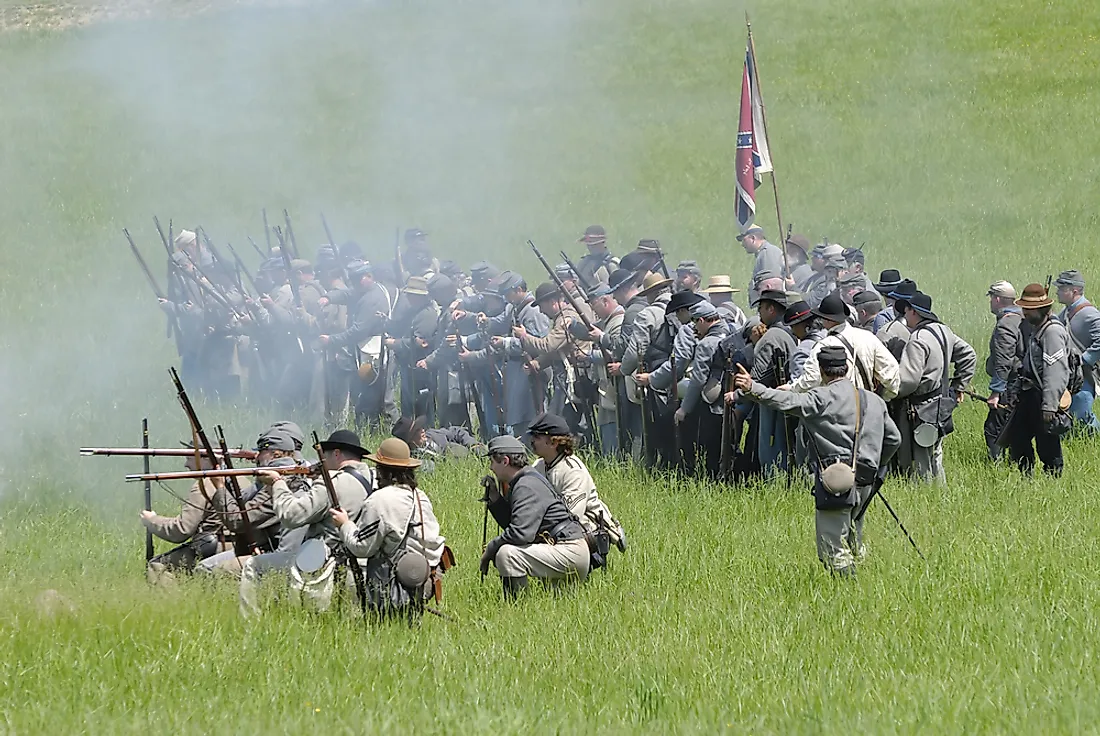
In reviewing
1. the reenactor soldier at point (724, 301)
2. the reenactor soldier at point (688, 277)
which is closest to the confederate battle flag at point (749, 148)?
the reenactor soldier at point (724, 301)

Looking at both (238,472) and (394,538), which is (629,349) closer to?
(394,538)

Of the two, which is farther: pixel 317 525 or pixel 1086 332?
pixel 1086 332

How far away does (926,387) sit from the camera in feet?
39.8

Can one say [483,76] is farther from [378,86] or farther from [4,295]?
[4,295]

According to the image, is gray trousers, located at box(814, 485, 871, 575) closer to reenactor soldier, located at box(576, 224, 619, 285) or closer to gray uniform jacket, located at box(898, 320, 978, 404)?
gray uniform jacket, located at box(898, 320, 978, 404)

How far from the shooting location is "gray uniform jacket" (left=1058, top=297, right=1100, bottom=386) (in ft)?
45.6

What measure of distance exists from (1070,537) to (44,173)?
29.9 m

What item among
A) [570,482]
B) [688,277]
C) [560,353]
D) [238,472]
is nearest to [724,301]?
[688,277]

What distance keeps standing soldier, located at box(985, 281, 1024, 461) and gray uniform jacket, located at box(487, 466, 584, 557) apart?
4.65 metres

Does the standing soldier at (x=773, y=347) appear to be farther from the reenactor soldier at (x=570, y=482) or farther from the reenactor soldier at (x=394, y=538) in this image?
the reenactor soldier at (x=394, y=538)

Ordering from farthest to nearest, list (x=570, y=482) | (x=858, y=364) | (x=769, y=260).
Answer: (x=769, y=260) < (x=858, y=364) < (x=570, y=482)

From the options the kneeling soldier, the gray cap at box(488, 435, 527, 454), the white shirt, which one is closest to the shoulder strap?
the white shirt

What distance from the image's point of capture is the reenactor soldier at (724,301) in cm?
1392

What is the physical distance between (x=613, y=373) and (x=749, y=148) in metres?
3.93
